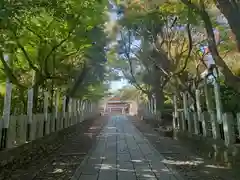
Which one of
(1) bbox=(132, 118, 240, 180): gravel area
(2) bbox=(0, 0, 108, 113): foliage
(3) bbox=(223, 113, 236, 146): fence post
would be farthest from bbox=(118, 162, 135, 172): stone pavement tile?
(2) bbox=(0, 0, 108, 113): foliage

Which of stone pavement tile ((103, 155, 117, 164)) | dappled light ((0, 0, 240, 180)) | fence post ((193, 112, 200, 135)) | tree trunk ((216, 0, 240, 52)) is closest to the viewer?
tree trunk ((216, 0, 240, 52))

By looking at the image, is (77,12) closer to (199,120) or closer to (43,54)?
(43,54)

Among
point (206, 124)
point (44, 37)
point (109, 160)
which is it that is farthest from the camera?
point (44, 37)

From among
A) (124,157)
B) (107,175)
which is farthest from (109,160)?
(107,175)

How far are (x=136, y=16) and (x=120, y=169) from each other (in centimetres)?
649

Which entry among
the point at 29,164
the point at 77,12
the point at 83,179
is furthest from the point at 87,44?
the point at 83,179

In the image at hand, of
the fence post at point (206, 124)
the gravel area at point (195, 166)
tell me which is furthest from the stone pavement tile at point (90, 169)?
the fence post at point (206, 124)

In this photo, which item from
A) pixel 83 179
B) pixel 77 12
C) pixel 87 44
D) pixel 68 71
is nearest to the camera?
pixel 83 179

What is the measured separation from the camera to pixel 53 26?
29.3 feet

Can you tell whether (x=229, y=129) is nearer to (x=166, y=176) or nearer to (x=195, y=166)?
(x=195, y=166)

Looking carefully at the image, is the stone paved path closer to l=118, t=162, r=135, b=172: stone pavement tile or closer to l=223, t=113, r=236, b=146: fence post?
l=118, t=162, r=135, b=172: stone pavement tile

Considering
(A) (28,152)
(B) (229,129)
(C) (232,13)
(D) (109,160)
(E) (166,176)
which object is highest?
(C) (232,13)

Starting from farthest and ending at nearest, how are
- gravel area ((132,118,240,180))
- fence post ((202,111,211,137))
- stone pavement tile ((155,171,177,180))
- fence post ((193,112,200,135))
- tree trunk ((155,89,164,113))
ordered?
tree trunk ((155,89,164,113)) < fence post ((193,112,200,135)) < fence post ((202,111,211,137)) < gravel area ((132,118,240,180)) < stone pavement tile ((155,171,177,180))

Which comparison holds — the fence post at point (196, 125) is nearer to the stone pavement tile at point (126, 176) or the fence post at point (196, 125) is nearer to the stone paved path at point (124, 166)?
the stone paved path at point (124, 166)
